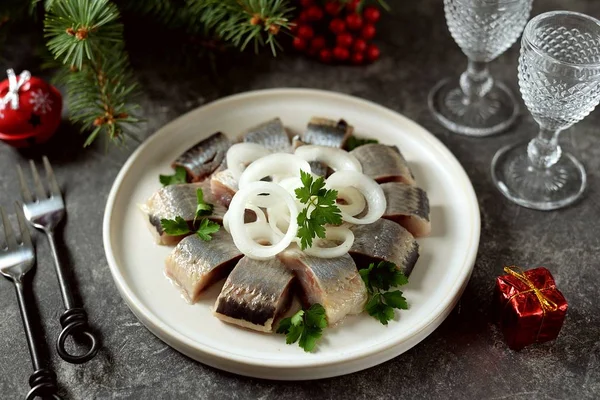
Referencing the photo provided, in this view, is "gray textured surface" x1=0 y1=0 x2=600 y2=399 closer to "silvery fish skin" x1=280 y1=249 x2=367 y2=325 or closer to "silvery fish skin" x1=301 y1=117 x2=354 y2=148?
"silvery fish skin" x1=280 y1=249 x2=367 y2=325

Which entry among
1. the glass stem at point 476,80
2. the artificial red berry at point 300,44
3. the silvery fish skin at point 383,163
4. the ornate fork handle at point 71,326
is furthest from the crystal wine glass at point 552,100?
the ornate fork handle at point 71,326

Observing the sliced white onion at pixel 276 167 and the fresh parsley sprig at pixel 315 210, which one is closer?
the fresh parsley sprig at pixel 315 210

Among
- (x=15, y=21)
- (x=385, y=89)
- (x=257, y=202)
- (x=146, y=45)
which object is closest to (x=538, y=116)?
(x=385, y=89)

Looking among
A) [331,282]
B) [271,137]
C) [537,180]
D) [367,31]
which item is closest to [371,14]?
[367,31]

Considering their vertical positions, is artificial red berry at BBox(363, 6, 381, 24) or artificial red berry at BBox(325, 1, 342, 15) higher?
artificial red berry at BBox(325, 1, 342, 15)

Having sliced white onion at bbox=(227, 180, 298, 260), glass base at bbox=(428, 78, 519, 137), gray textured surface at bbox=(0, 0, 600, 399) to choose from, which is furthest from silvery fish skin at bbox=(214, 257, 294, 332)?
glass base at bbox=(428, 78, 519, 137)

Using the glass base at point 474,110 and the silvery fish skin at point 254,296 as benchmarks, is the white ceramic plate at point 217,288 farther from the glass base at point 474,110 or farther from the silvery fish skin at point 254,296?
the glass base at point 474,110
